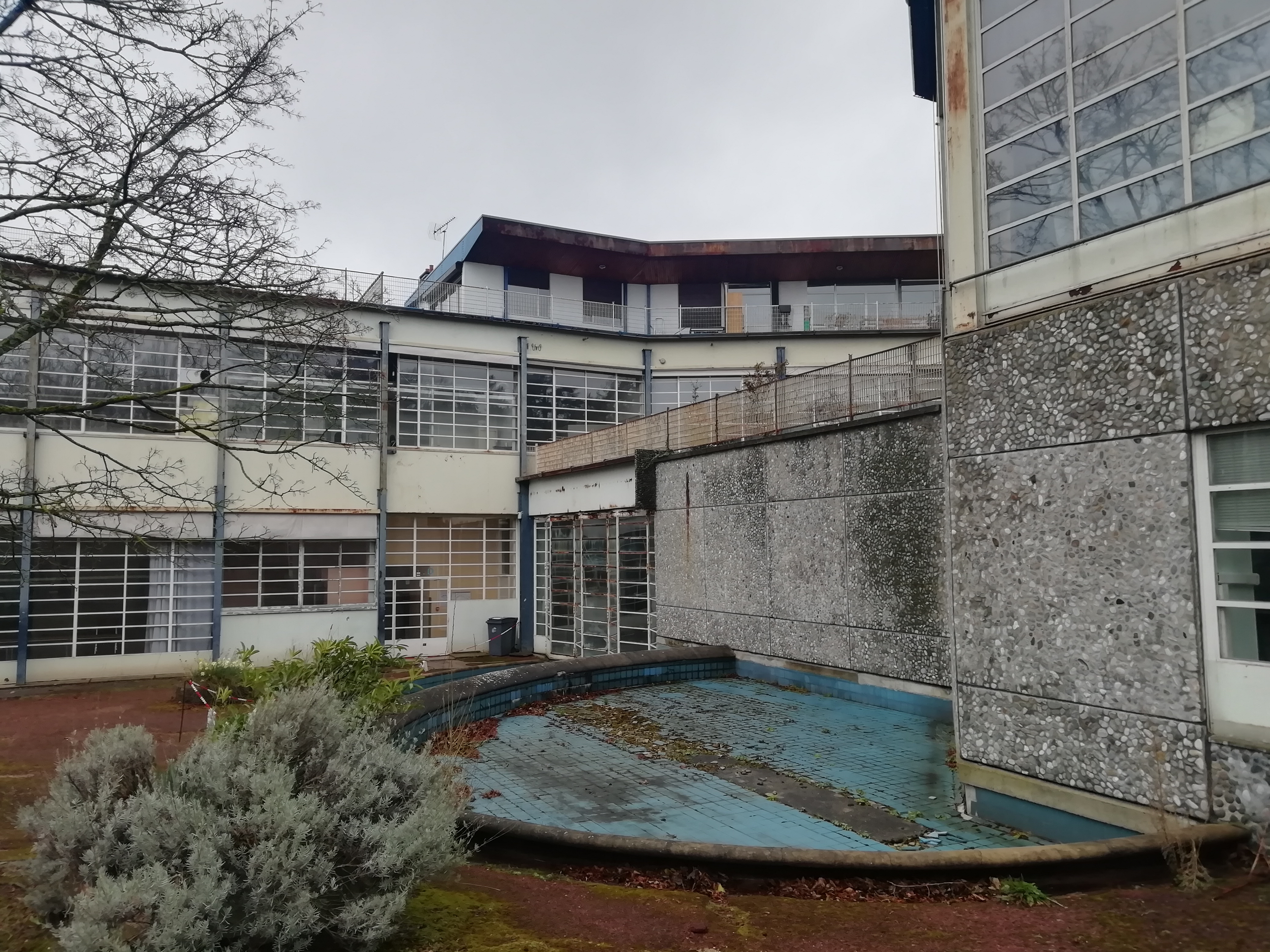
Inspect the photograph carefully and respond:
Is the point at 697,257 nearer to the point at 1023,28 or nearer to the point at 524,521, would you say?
the point at 524,521

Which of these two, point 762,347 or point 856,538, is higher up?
point 762,347

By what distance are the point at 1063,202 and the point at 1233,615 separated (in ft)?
10.8

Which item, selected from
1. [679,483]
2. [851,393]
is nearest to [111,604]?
[679,483]

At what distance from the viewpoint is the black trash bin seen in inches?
837

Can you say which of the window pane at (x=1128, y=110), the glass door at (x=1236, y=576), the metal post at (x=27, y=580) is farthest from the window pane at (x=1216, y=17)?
the metal post at (x=27, y=580)

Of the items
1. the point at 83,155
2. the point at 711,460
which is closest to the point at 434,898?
the point at 83,155

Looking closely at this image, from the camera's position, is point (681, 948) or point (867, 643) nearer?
point (681, 948)

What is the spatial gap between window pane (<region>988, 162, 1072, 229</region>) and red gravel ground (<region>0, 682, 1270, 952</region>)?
4862 mm

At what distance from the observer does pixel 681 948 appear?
12.8ft

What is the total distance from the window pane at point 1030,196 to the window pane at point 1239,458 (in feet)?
7.54

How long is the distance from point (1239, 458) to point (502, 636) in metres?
18.1

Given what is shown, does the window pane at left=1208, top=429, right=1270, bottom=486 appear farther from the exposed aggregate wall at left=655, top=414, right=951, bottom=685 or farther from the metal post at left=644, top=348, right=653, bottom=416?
the metal post at left=644, top=348, right=653, bottom=416

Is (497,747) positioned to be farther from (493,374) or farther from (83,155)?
(493,374)

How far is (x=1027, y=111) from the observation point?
676cm
